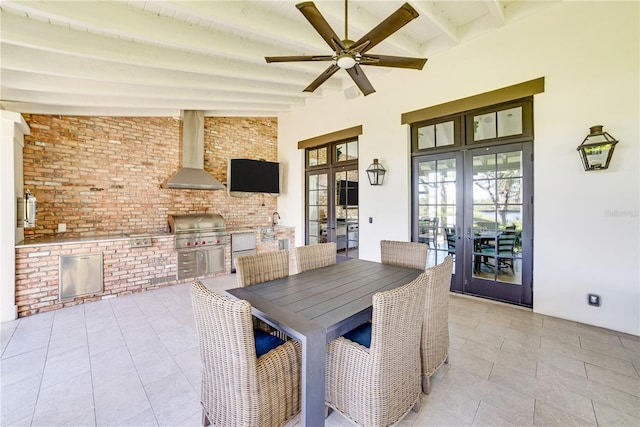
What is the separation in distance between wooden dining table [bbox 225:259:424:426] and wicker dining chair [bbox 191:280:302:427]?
0.21 m

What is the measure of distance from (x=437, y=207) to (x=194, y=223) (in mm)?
4323

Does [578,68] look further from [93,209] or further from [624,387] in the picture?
[93,209]

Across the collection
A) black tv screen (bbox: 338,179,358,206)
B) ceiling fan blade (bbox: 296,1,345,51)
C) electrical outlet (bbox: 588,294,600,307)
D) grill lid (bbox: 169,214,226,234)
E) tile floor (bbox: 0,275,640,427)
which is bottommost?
tile floor (bbox: 0,275,640,427)

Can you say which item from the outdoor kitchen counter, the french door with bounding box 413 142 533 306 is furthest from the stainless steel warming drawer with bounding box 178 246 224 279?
the french door with bounding box 413 142 533 306

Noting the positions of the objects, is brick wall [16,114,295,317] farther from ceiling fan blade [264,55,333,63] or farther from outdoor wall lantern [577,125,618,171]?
outdoor wall lantern [577,125,618,171]

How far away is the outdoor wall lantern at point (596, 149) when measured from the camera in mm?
2783

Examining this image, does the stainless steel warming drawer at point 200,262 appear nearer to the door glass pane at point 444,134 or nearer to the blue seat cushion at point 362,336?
the blue seat cushion at point 362,336

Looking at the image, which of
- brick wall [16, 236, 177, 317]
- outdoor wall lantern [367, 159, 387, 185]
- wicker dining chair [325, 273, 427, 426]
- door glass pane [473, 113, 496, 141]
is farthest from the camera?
outdoor wall lantern [367, 159, 387, 185]

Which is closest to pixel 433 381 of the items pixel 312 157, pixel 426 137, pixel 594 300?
pixel 594 300

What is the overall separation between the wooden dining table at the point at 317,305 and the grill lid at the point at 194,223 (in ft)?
10.8

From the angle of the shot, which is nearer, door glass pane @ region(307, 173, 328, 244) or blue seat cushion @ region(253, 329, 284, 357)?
blue seat cushion @ region(253, 329, 284, 357)

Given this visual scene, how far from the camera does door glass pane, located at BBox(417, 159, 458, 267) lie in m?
4.03

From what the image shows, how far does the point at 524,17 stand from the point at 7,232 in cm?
687

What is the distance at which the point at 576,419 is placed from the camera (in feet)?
5.67
